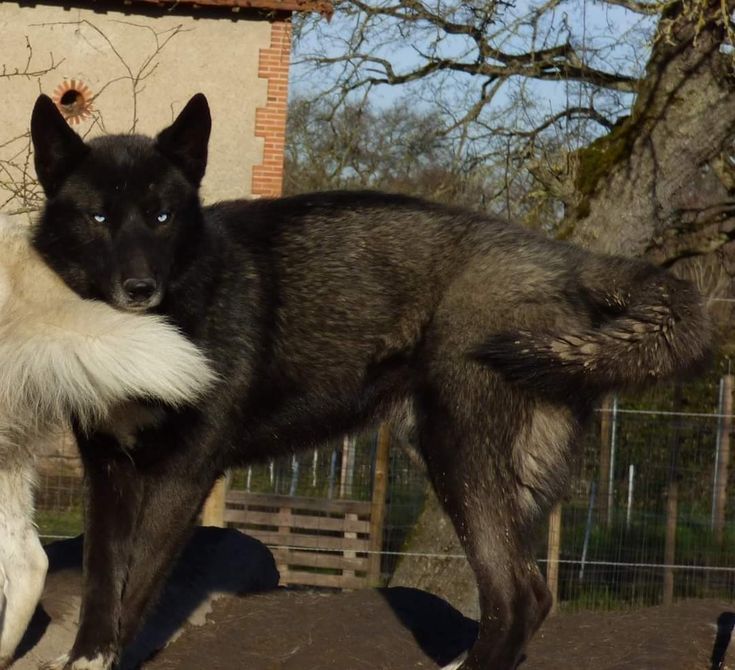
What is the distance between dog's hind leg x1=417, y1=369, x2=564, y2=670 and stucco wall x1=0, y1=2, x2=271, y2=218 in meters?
13.8

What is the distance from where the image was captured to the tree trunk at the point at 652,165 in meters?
8.70

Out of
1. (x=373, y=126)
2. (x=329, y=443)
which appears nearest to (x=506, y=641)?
(x=329, y=443)

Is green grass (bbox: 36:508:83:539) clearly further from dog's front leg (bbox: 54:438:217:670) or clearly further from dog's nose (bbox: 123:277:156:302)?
dog's nose (bbox: 123:277:156:302)

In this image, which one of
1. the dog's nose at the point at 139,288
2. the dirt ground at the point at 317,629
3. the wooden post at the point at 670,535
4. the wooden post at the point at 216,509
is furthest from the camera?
the wooden post at the point at 670,535

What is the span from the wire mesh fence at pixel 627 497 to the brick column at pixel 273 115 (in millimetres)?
9713

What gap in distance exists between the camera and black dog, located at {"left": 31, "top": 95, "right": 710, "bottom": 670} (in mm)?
4859

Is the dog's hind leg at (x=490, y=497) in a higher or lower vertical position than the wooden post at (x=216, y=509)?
higher

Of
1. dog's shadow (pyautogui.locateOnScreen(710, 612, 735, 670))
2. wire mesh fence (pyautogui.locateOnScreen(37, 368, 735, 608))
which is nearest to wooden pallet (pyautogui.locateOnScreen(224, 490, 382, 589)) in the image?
wire mesh fence (pyautogui.locateOnScreen(37, 368, 735, 608))

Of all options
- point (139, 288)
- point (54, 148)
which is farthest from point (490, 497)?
point (54, 148)

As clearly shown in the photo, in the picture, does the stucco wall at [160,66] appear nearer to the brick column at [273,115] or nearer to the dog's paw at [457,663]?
the brick column at [273,115]

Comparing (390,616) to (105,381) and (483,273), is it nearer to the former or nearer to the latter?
(483,273)

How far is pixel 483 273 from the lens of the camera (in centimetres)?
521

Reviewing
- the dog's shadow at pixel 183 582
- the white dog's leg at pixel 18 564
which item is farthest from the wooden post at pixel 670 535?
the white dog's leg at pixel 18 564

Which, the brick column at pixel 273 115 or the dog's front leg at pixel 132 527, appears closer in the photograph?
the dog's front leg at pixel 132 527
